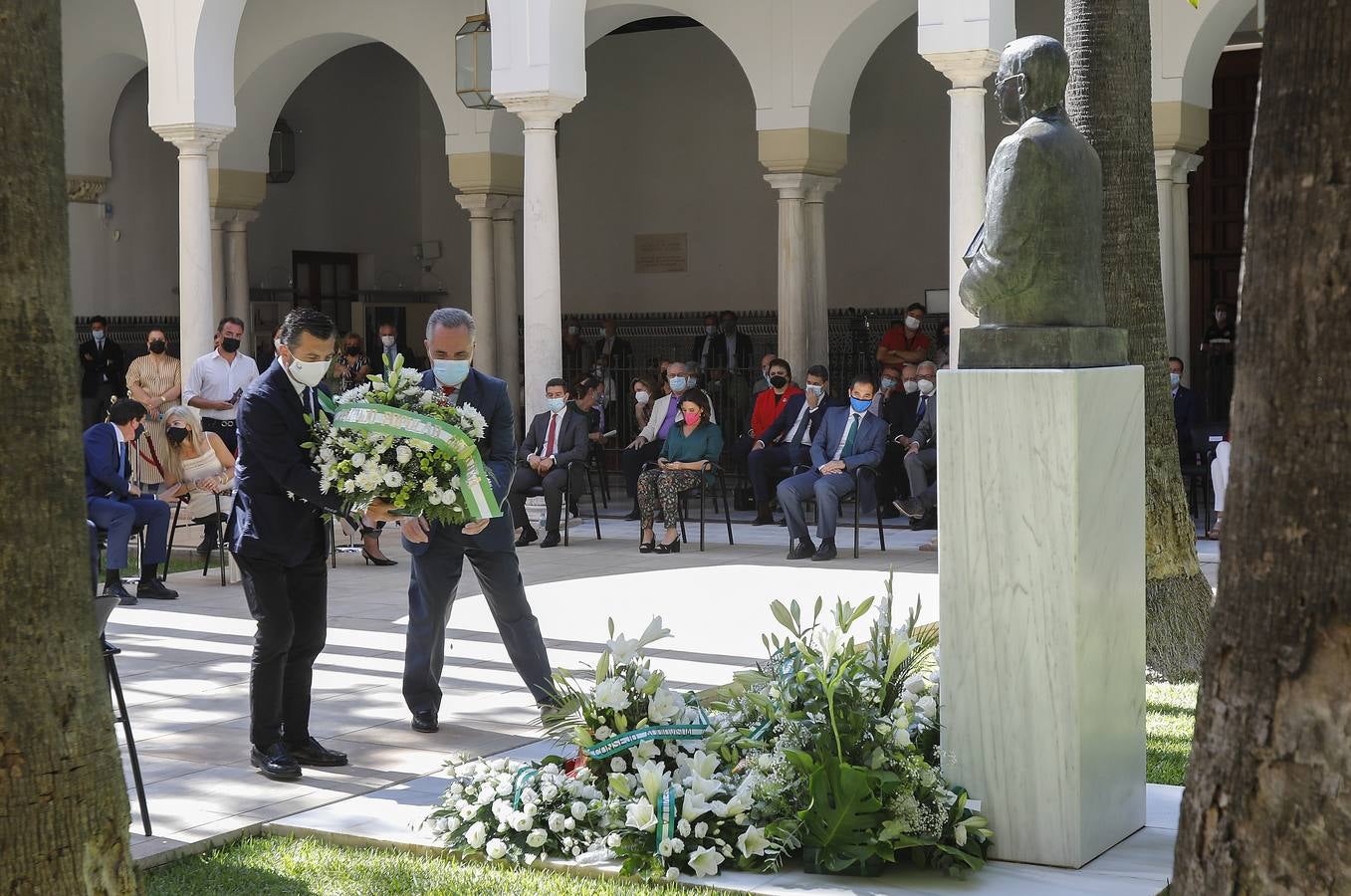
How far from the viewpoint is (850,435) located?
12.4m

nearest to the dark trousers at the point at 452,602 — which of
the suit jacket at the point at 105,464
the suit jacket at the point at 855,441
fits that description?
the suit jacket at the point at 105,464

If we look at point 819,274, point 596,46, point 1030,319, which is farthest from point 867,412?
point 596,46

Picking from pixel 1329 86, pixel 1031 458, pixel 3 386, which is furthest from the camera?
pixel 1031 458

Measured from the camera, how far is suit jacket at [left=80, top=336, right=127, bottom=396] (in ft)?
66.1

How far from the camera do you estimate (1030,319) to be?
4.90m

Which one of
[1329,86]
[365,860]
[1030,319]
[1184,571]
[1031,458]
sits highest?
[1329,86]

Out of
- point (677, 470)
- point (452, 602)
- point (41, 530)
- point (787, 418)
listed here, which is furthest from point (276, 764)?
point (787, 418)

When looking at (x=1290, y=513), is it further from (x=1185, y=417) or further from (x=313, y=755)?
(x=1185, y=417)

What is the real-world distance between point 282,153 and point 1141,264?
18.9 metres

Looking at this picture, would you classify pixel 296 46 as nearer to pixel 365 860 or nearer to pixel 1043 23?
pixel 1043 23

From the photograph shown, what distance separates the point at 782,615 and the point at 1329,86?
269 centimetres

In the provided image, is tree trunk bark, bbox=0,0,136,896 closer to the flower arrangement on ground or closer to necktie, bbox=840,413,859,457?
the flower arrangement on ground

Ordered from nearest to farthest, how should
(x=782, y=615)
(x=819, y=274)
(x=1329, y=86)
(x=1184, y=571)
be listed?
(x=1329, y=86) < (x=782, y=615) < (x=1184, y=571) < (x=819, y=274)

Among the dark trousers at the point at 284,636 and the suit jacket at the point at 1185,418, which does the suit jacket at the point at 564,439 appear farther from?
the dark trousers at the point at 284,636
